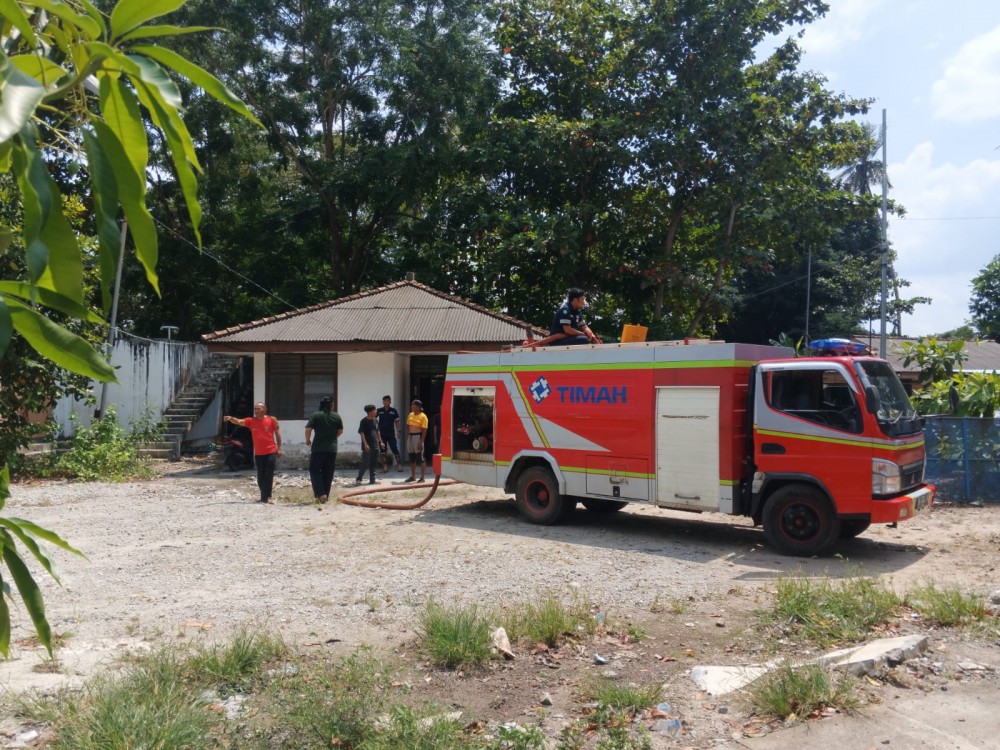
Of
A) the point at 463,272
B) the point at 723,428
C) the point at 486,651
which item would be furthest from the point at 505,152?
the point at 486,651

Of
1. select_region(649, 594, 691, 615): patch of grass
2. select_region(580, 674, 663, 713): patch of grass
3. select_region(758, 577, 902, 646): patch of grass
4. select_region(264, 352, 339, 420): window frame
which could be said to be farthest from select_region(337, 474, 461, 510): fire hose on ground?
select_region(580, 674, 663, 713): patch of grass

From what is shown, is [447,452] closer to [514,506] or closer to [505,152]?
[514,506]

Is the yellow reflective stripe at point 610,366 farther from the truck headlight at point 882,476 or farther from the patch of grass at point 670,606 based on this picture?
the patch of grass at point 670,606

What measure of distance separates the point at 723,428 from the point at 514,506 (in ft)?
16.1

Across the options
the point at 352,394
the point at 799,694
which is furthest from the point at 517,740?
the point at 352,394

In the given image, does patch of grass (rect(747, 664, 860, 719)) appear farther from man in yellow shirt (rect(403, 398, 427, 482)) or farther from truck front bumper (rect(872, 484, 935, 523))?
man in yellow shirt (rect(403, 398, 427, 482))

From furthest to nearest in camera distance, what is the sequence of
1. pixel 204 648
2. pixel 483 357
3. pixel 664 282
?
pixel 664 282
pixel 483 357
pixel 204 648

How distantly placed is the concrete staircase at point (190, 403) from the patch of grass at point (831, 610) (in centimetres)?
1772

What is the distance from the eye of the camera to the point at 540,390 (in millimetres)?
11984

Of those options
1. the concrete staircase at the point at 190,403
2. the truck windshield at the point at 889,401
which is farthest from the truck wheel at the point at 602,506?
the concrete staircase at the point at 190,403

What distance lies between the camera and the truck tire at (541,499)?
11.9 m

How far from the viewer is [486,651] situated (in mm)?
6039

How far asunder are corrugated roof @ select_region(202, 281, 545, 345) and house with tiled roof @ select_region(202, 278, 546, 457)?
0.02 meters

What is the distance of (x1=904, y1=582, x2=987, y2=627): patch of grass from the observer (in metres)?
6.82
